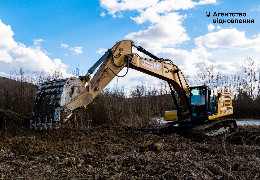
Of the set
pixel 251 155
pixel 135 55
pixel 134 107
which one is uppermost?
pixel 135 55

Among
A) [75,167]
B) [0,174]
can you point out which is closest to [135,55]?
[75,167]

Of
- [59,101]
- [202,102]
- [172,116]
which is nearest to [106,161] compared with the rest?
[59,101]

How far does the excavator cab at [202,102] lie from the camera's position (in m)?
9.04

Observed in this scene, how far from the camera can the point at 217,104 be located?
9.67 meters

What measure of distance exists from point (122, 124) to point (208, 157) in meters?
6.40

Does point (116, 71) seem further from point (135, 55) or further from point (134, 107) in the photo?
point (134, 107)

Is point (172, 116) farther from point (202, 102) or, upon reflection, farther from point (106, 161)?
point (106, 161)

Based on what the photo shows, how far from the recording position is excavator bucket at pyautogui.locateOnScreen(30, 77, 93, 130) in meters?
5.71

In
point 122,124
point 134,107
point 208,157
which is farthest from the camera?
point 134,107

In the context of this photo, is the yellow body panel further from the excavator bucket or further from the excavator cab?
the excavator bucket

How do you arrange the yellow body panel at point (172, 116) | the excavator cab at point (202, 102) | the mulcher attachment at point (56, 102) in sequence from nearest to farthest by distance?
1. the mulcher attachment at point (56, 102)
2. the excavator cab at point (202, 102)
3. the yellow body panel at point (172, 116)

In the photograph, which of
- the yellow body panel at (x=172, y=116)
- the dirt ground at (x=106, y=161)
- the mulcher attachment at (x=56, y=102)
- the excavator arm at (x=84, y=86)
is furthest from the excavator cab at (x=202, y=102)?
the mulcher attachment at (x=56, y=102)

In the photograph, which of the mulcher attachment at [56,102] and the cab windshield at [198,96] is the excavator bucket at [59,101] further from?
the cab windshield at [198,96]

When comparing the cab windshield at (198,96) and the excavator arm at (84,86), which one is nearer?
the excavator arm at (84,86)
